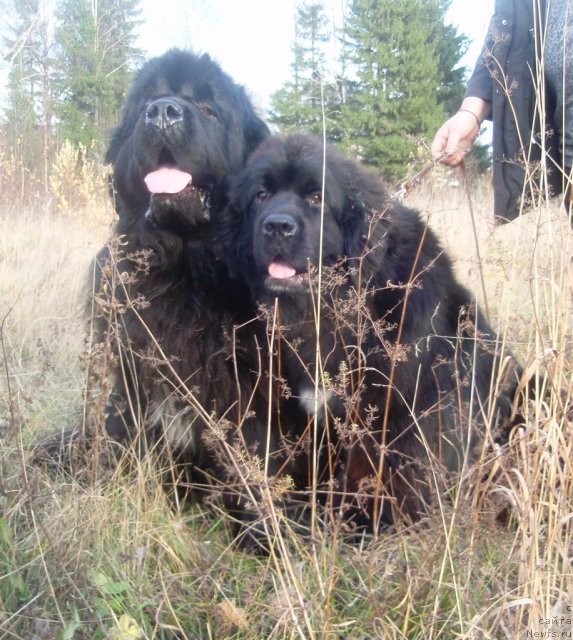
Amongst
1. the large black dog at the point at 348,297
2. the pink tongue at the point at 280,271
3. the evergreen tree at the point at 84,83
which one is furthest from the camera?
the evergreen tree at the point at 84,83

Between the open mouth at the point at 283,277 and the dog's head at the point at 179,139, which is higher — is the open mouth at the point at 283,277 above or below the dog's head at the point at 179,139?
below

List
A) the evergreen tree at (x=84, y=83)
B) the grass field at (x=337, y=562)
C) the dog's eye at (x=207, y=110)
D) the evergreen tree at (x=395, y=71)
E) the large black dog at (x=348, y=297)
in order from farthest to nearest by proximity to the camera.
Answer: the evergreen tree at (x=84, y=83) < the evergreen tree at (x=395, y=71) < the dog's eye at (x=207, y=110) < the large black dog at (x=348, y=297) < the grass field at (x=337, y=562)

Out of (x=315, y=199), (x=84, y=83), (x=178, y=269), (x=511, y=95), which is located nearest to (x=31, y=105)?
(x=84, y=83)

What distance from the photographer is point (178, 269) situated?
2633 mm

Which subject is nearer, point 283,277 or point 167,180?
point 283,277

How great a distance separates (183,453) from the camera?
2521 mm

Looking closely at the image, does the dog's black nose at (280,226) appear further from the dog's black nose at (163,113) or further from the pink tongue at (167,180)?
the dog's black nose at (163,113)

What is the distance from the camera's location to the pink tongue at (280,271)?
2.40 m

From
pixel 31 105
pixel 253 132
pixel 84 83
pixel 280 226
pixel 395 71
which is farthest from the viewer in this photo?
pixel 84 83

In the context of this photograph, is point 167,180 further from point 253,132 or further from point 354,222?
point 354,222

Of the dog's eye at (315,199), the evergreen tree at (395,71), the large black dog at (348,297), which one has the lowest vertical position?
the large black dog at (348,297)

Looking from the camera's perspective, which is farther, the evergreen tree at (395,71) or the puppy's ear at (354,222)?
the evergreen tree at (395,71)

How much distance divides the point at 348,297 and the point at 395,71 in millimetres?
4850

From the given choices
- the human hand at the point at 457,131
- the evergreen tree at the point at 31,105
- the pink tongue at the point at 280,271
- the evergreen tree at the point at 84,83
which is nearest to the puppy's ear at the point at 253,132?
the pink tongue at the point at 280,271
